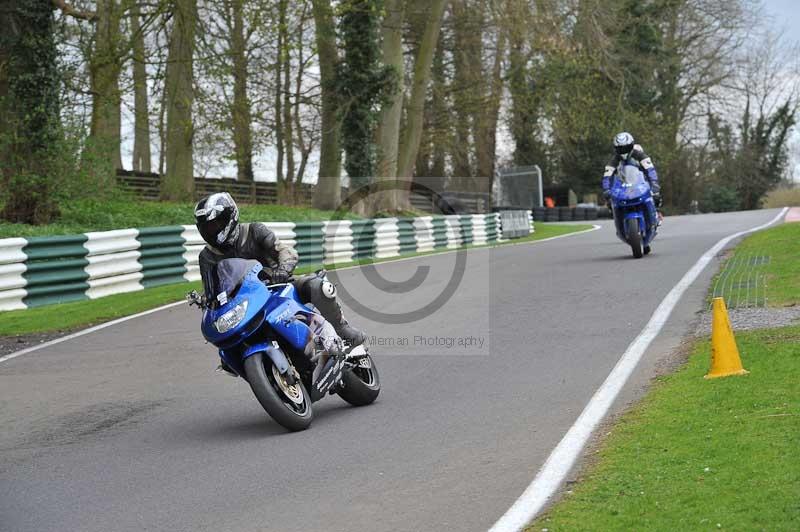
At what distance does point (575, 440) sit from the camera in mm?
6879

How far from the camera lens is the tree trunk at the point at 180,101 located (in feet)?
71.0

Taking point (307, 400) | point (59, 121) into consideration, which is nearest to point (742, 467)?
point (307, 400)

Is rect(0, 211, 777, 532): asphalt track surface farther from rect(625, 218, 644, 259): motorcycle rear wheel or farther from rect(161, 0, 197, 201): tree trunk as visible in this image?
rect(161, 0, 197, 201): tree trunk

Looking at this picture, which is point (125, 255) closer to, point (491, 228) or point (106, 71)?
point (106, 71)

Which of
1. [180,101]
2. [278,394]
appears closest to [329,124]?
[180,101]

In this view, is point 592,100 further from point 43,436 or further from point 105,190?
point 43,436

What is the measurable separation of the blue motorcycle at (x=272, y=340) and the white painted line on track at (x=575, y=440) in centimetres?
183

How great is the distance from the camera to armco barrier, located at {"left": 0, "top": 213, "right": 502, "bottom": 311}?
52.6 ft

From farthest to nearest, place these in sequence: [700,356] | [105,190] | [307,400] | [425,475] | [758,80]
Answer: [758,80]
[105,190]
[700,356]
[307,400]
[425,475]

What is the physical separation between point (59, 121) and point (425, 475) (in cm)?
1798

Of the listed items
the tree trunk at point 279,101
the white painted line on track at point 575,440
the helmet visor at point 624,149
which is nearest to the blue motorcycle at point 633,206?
the helmet visor at point 624,149

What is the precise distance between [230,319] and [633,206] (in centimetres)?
1158

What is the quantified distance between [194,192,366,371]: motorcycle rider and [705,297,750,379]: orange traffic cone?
8.57ft

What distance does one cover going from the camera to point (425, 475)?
20.7 ft
